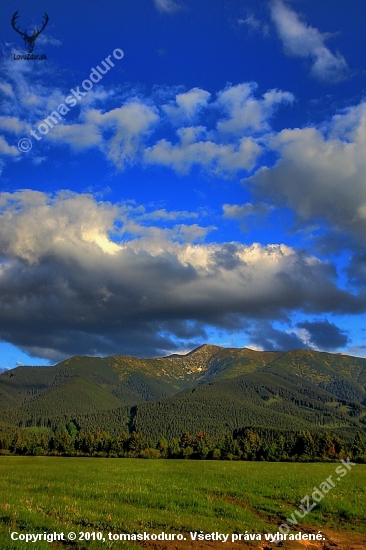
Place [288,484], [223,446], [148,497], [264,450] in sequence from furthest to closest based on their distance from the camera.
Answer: [223,446] → [264,450] → [288,484] → [148,497]

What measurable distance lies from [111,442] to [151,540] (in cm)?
16825

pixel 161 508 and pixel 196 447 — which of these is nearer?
pixel 161 508

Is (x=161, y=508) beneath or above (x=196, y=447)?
above

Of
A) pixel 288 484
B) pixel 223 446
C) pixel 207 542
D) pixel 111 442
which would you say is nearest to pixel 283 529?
pixel 207 542

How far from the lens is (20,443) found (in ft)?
599

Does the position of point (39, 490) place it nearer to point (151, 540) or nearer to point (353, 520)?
point (151, 540)

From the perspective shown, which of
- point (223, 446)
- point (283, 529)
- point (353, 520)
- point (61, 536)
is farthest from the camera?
point (223, 446)

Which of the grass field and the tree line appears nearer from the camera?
the grass field

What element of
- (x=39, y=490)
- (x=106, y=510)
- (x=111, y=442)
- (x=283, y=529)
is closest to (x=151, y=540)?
(x=106, y=510)

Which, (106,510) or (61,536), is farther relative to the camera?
(106,510)

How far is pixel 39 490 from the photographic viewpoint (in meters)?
25.5

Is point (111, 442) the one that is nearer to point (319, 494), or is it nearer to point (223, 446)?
point (223, 446)

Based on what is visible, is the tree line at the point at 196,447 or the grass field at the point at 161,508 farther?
the tree line at the point at 196,447

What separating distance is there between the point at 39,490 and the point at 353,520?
18067 millimetres
